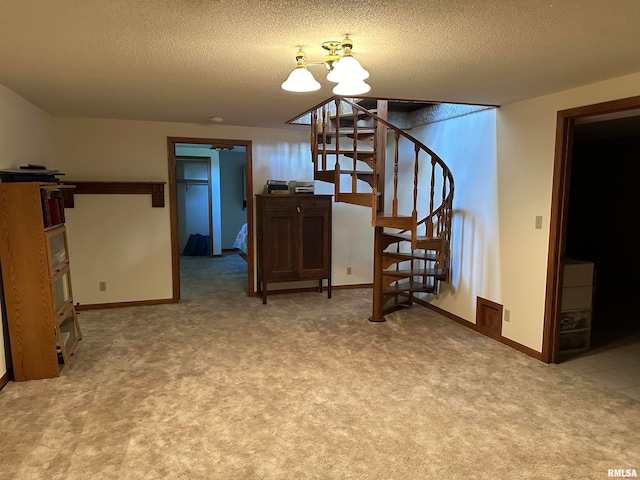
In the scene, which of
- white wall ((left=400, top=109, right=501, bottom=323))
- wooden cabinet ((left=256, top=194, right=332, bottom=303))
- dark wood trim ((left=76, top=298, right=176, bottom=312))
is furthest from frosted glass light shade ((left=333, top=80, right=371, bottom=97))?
dark wood trim ((left=76, top=298, right=176, bottom=312))

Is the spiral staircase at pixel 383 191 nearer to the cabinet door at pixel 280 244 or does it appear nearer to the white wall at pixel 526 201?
the white wall at pixel 526 201

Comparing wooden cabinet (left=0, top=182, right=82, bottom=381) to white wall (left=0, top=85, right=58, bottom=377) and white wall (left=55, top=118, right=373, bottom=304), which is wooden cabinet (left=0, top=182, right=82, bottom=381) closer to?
white wall (left=0, top=85, right=58, bottom=377)

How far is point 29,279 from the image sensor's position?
9.84ft

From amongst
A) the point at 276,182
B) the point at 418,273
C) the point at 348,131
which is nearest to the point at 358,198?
the point at 348,131

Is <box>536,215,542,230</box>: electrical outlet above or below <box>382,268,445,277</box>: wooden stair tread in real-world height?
above

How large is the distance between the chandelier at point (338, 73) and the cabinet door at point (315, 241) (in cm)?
290

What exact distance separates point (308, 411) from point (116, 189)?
11.4 ft

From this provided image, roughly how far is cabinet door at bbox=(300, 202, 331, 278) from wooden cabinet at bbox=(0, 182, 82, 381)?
2.73 meters

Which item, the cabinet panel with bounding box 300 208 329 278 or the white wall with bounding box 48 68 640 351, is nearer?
the white wall with bounding box 48 68 640 351

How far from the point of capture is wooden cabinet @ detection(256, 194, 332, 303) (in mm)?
5043

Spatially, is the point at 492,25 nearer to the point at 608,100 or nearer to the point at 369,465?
the point at 608,100

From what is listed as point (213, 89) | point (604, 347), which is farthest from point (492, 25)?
point (604, 347)

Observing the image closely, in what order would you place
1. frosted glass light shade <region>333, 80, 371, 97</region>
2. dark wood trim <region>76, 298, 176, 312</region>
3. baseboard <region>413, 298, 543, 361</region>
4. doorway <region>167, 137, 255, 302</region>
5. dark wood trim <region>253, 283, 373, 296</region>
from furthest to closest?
doorway <region>167, 137, 255, 302</region>
dark wood trim <region>253, 283, 373, 296</region>
dark wood trim <region>76, 298, 176, 312</region>
baseboard <region>413, 298, 543, 361</region>
frosted glass light shade <region>333, 80, 371, 97</region>

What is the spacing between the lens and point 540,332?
137 inches
